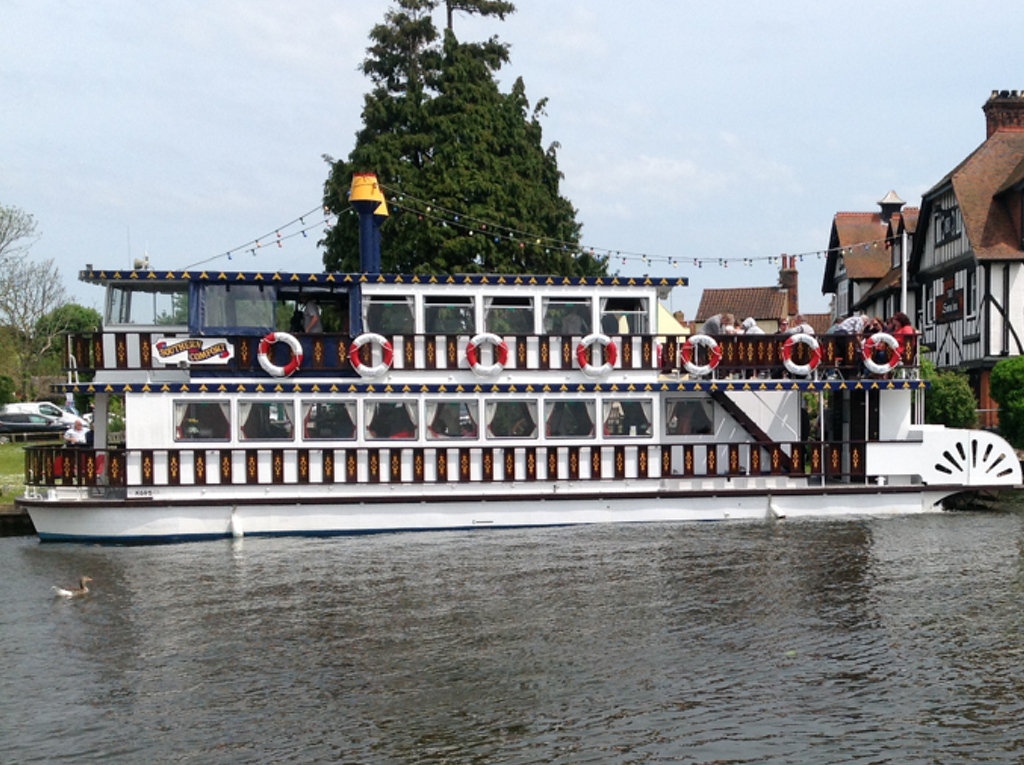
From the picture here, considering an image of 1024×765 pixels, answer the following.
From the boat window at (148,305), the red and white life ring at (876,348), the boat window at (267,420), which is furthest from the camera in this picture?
the red and white life ring at (876,348)

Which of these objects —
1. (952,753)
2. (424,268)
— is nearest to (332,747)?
(952,753)

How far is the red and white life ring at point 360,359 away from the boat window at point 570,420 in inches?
140

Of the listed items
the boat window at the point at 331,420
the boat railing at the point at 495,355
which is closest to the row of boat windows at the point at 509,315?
the boat railing at the point at 495,355

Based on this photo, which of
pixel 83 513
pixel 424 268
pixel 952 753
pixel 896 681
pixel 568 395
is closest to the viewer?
pixel 952 753

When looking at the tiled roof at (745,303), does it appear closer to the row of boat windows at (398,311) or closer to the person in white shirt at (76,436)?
the row of boat windows at (398,311)

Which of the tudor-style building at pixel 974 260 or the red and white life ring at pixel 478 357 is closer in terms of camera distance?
the red and white life ring at pixel 478 357

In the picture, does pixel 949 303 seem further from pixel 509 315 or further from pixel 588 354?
pixel 509 315

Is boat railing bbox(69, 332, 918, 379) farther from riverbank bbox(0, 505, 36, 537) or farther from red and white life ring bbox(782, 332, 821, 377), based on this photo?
riverbank bbox(0, 505, 36, 537)

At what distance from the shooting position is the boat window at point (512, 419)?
2394 cm

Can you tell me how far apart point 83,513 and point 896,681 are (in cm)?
1580

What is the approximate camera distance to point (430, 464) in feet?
76.6

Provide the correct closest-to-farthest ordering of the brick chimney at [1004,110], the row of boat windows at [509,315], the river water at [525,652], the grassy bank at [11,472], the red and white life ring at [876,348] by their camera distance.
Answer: the river water at [525,652] < the row of boat windows at [509,315] < the red and white life ring at [876,348] < the grassy bank at [11,472] < the brick chimney at [1004,110]

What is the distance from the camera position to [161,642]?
14.8 m

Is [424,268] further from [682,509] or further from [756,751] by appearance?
[756,751]
